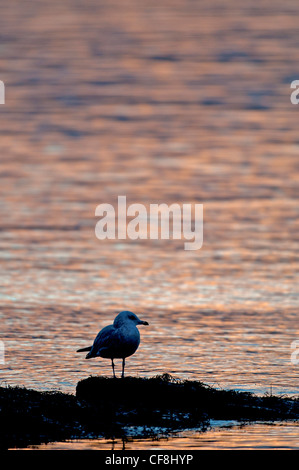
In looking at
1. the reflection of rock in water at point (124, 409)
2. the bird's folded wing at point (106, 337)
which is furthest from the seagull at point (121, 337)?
the reflection of rock in water at point (124, 409)

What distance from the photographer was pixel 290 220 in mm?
33844

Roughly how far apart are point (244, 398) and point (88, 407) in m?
2.79

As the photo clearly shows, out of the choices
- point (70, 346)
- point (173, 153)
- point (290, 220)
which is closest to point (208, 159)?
point (173, 153)

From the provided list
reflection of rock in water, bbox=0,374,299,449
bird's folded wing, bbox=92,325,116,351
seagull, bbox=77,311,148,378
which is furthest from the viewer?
bird's folded wing, bbox=92,325,116,351

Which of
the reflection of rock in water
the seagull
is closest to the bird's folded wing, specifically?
the seagull

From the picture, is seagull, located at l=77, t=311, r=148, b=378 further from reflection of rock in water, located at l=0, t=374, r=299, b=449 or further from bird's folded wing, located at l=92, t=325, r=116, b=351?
reflection of rock in water, located at l=0, t=374, r=299, b=449

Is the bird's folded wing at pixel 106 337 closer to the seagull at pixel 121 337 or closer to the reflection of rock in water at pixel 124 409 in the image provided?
the seagull at pixel 121 337

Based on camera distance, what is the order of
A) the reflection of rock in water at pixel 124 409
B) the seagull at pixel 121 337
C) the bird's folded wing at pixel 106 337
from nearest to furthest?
the reflection of rock in water at pixel 124 409, the seagull at pixel 121 337, the bird's folded wing at pixel 106 337

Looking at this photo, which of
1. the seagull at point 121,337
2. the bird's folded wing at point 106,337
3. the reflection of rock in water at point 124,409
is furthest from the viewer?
the bird's folded wing at point 106,337

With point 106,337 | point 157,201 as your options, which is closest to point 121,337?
point 106,337

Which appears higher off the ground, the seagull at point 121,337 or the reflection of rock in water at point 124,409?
the seagull at point 121,337

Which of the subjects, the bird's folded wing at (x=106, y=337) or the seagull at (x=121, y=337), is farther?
the bird's folded wing at (x=106, y=337)

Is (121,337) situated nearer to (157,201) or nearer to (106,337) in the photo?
(106,337)
